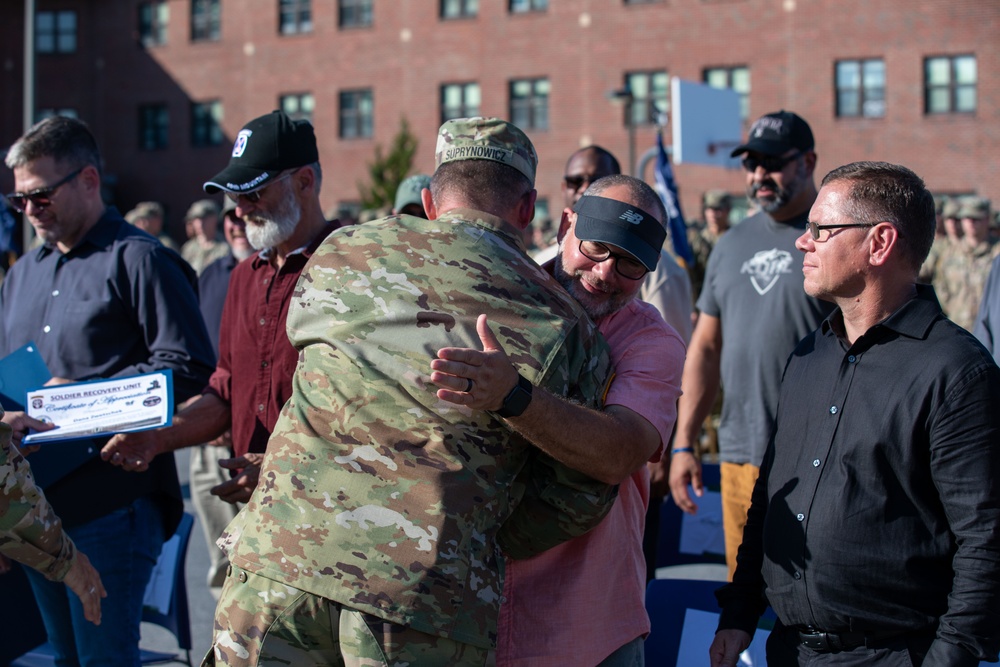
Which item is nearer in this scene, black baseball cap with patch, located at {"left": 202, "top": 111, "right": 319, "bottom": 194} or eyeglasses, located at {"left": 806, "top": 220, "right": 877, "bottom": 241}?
eyeglasses, located at {"left": 806, "top": 220, "right": 877, "bottom": 241}

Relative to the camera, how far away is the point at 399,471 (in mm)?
2365

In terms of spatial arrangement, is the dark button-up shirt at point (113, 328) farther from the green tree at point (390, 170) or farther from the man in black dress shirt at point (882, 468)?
the green tree at point (390, 170)

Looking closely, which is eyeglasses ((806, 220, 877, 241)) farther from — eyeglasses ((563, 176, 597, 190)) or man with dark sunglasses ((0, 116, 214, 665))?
eyeglasses ((563, 176, 597, 190))

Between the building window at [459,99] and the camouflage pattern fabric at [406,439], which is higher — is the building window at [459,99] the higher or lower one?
the higher one

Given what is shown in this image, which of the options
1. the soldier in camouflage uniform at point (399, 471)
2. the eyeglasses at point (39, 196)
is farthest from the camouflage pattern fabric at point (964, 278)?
the soldier in camouflage uniform at point (399, 471)

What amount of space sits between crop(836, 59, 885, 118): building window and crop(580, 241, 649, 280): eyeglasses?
29840mm

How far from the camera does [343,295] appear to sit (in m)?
2.51

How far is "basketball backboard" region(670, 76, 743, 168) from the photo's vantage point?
10.7 m

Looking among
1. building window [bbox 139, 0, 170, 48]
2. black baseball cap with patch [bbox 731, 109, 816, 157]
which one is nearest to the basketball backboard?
black baseball cap with patch [bbox 731, 109, 816, 157]

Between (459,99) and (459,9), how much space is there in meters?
2.82

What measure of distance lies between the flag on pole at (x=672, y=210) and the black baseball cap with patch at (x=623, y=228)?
5.90m

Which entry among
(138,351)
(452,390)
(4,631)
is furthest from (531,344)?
(4,631)

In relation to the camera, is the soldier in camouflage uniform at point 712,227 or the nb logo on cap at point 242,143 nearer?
the nb logo on cap at point 242,143

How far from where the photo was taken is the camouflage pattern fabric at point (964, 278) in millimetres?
12391
